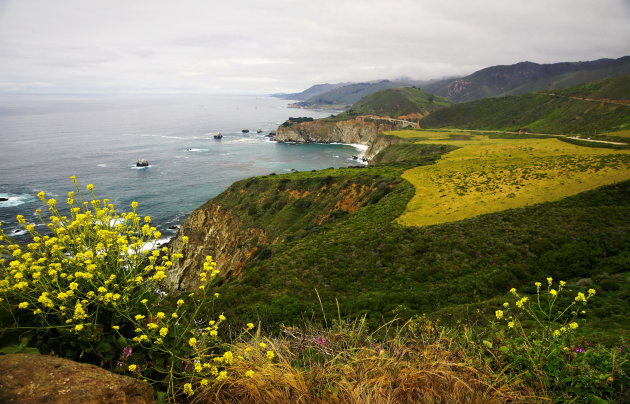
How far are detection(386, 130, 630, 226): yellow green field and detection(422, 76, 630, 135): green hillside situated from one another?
63295 mm

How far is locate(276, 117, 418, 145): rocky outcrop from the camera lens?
172375 mm

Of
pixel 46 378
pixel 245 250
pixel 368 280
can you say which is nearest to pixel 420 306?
pixel 368 280

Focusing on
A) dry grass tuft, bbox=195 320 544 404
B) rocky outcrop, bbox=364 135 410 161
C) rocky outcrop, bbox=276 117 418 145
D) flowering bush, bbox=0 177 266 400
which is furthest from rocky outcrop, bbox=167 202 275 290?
rocky outcrop, bbox=276 117 418 145

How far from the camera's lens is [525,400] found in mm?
3896

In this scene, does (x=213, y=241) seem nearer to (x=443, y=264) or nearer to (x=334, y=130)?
(x=443, y=264)

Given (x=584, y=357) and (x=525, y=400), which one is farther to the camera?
(x=584, y=357)

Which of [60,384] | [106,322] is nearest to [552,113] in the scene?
[106,322]

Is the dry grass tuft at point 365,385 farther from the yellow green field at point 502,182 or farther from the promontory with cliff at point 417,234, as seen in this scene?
the yellow green field at point 502,182

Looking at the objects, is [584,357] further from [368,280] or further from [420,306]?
[368,280]

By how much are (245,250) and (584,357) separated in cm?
4096

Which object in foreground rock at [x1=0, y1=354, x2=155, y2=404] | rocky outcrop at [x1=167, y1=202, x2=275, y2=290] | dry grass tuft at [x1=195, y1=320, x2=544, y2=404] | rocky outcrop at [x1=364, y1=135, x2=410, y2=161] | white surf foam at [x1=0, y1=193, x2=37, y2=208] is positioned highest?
rocky outcrop at [x1=364, y1=135, x2=410, y2=161]

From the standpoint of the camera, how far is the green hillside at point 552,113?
100 meters

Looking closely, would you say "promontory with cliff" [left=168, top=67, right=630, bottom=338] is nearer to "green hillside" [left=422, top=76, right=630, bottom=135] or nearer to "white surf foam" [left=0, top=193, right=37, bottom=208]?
"white surf foam" [left=0, top=193, right=37, bottom=208]

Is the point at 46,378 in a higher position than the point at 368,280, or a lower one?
higher
